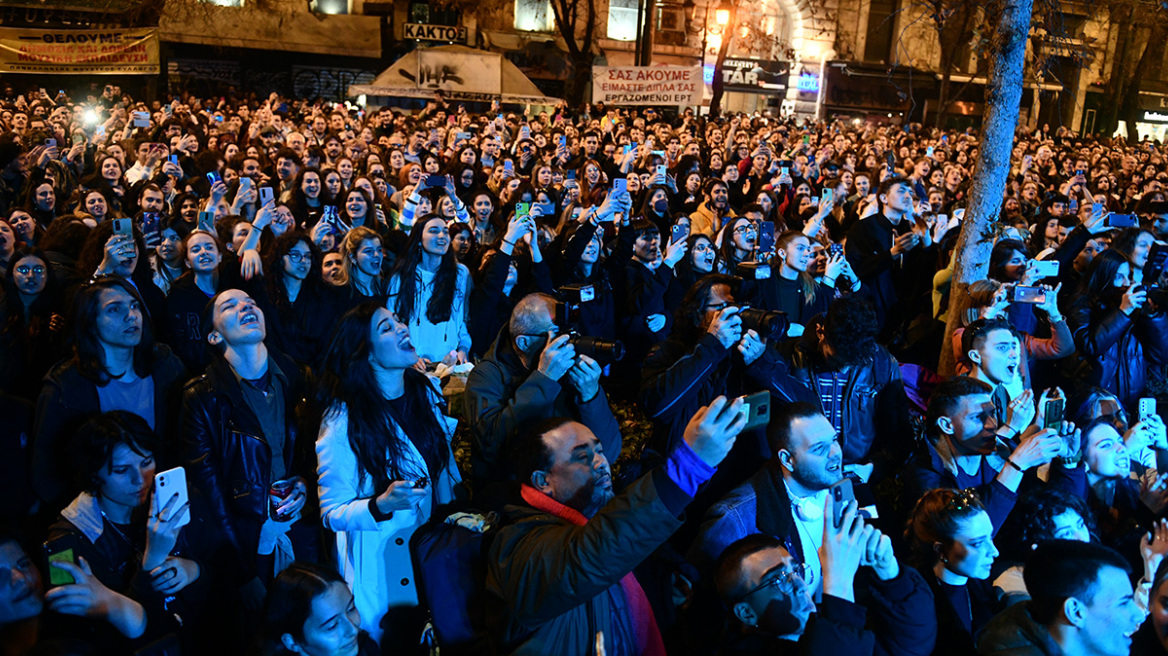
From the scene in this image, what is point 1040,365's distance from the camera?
5777mm

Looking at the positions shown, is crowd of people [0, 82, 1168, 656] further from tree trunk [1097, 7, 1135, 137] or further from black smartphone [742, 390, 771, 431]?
tree trunk [1097, 7, 1135, 137]

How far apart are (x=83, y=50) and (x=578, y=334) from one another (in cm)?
1517

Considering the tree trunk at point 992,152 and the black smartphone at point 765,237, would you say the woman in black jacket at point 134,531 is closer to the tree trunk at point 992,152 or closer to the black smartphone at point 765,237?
the black smartphone at point 765,237

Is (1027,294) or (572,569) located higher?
(1027,294)

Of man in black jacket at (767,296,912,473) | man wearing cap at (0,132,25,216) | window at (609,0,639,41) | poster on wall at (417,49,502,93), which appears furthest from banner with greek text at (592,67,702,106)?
window at (609,0,639,41)

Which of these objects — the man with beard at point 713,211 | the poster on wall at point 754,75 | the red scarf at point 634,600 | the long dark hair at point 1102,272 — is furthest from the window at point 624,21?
the red scarf at point 634,600

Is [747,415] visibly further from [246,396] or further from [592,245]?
[592,245]

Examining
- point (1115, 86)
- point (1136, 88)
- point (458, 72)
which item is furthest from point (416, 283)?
point (1115, 86)

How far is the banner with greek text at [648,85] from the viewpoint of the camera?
15.5 meters

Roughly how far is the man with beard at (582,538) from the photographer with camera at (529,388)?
0.60 meters

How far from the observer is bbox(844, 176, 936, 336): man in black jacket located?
7.46 meters

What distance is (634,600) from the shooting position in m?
2.51

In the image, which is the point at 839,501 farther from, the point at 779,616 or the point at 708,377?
the point at 708,377

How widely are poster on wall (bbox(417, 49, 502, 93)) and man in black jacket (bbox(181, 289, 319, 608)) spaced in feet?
57.5
